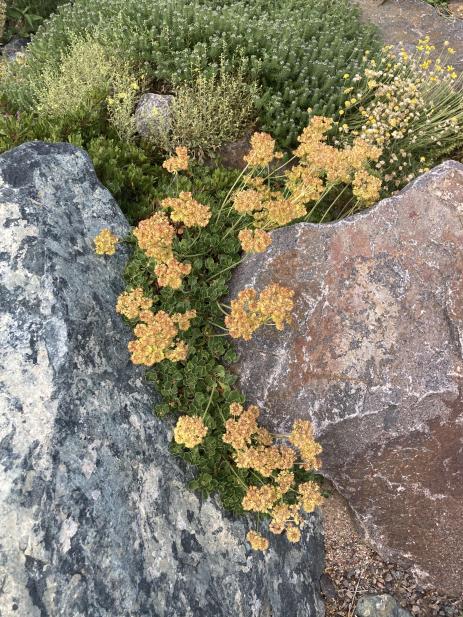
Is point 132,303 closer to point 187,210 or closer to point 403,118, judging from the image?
point 187,210

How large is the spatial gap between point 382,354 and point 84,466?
2.24 m

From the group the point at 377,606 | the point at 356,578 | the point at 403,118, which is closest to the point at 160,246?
the point at 356,578

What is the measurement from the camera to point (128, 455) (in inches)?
131

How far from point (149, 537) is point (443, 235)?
307 centimetres

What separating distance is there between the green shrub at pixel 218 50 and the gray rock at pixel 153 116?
0.31 metres

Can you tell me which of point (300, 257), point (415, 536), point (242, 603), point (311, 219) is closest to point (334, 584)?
point (415, 536)

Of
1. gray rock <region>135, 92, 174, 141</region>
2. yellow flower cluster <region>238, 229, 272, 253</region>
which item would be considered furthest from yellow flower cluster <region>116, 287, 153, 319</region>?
gray rock <region>135, 92, 174, 141</region>

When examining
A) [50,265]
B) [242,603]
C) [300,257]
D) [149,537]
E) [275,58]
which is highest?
[275,58]

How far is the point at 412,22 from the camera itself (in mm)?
8445

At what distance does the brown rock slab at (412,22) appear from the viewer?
26.7ft

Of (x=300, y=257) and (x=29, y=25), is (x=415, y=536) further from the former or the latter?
(x=29, y=25)

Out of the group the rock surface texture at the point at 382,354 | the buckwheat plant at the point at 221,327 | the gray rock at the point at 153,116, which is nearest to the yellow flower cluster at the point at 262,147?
the buckwheat plant at the point at 221,327

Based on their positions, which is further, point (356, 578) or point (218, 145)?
point (218, 145)

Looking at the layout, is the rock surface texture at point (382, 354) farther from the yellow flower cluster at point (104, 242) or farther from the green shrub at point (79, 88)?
the green shrub at point (79, 88)
